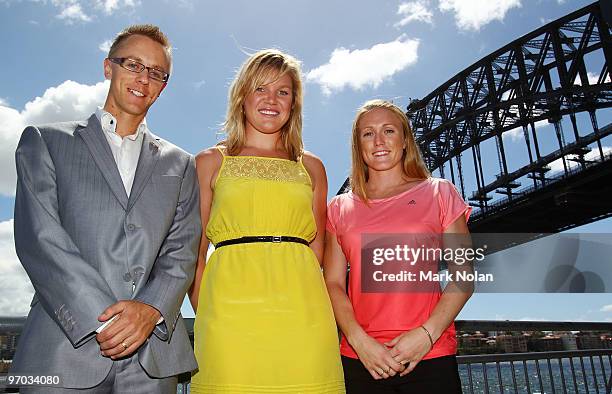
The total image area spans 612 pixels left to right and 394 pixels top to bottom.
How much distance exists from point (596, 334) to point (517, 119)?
3459cm

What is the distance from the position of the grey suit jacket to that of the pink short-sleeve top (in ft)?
2.42

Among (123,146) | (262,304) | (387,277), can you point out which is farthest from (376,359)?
(123,146)

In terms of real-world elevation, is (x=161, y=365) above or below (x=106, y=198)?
below

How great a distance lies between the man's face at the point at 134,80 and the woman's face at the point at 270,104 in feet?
1.48

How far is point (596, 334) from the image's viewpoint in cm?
445

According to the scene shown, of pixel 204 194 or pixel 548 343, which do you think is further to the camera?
pixel 548 343

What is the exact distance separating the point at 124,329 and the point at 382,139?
57.5 inches

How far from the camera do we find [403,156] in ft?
8.71

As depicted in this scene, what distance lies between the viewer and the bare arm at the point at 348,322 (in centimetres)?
207

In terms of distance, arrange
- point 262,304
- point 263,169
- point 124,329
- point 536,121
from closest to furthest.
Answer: point 124,329, point 262,304, point 263,169, point 536,121

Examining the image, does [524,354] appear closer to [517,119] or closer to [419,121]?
[517,119]

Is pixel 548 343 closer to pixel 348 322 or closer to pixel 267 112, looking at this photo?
pixel 348 322

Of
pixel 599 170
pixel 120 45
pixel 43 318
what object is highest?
pixel 599 170

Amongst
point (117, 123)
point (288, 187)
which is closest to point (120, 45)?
point (117, 123)
